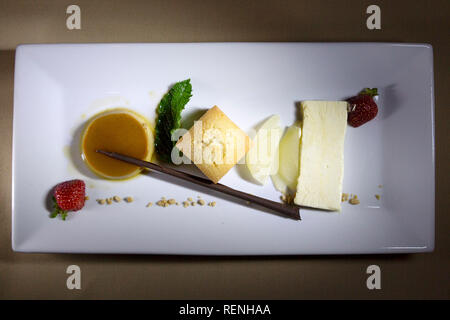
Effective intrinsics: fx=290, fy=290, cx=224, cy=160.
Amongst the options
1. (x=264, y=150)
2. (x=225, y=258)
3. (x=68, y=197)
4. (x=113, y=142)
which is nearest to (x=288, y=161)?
(x=264, y=150)

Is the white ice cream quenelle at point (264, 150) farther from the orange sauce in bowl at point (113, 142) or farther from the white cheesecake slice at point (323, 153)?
the orange sauce in bowl at point (113, 142)

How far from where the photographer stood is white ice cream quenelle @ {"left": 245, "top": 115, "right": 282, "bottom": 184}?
142cm

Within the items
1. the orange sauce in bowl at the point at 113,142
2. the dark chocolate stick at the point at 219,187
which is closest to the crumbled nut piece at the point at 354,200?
the dark chocolate stick at the point at 219,187

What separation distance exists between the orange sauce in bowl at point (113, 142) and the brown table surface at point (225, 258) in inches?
17.9

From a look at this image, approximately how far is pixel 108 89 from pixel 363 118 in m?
1.28

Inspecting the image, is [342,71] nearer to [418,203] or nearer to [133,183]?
[418,203]

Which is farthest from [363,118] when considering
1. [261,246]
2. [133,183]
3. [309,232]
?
[133,183]

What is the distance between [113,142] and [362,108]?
1231mm

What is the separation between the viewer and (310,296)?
1.52m

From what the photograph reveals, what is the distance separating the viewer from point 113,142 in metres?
1.45

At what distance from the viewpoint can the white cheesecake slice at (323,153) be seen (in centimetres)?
141

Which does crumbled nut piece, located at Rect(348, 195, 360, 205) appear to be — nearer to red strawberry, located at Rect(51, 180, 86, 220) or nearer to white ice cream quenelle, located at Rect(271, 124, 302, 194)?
white ice cream quenelle, located at Rect(271, 124, 302, 194)

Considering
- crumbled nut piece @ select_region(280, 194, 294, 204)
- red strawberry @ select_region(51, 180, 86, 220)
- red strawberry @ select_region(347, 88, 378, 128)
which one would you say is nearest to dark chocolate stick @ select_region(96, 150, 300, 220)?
crumbled nut piece @ select_region(280, 194, 294, 204)

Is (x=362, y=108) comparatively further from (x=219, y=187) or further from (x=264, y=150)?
(x=219, y=187)
